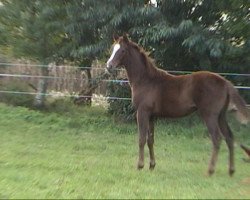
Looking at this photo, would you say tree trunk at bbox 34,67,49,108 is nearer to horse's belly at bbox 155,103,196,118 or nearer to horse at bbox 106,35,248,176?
horse at bbox 106,35,248,176

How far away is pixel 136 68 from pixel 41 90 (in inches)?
317

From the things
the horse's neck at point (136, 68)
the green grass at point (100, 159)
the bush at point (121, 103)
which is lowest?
the green grass at point (100, 159)

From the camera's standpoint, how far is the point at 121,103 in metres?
15.9

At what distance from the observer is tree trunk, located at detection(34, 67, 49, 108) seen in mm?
16891

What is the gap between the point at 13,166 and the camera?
28.8ft

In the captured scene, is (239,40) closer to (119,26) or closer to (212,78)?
(119,26)

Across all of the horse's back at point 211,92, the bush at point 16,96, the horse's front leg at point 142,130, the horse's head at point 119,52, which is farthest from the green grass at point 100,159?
the horse's head at point 119,52

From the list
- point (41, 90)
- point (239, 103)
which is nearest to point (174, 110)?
point (239, 103)

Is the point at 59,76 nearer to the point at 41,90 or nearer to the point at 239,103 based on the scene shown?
the point at 41,90

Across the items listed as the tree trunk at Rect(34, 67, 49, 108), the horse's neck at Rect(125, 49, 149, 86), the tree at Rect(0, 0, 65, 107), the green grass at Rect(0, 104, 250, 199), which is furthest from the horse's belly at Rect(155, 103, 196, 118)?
the tree trunk at Rect(34, 67, 49, 108)

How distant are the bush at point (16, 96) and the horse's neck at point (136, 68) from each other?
316 inches

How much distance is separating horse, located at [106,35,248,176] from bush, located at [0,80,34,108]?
8.06 metres

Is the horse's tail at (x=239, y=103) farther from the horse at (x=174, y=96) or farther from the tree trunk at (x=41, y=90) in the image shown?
the tree trunk at (x=41, y=90)

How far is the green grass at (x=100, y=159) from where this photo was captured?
7.13 meters
